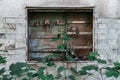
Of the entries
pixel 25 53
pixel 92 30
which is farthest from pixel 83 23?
pixel 25 53

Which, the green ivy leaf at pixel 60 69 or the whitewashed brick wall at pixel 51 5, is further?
the whitewashed brick wall at pixel 51 5

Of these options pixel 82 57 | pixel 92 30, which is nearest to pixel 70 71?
pixel 82 57

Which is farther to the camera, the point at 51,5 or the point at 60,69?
the point at 51,5

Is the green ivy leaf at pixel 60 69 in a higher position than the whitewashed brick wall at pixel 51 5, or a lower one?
lower

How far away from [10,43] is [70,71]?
923 mm

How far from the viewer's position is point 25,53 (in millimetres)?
5273

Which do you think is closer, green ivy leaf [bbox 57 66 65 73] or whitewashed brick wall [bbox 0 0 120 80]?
green ivy leaf [bbox 57 66 65 73]

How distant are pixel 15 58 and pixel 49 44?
536 millimetres

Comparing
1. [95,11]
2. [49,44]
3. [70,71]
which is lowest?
[70,71]

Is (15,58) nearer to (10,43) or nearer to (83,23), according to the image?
(10,43)

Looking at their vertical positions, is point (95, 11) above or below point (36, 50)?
above

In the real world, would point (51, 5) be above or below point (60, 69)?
above

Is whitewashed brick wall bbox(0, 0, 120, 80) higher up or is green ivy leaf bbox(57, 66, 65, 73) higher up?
whitewashed brick wall bbox(0, 0, 120, 80)

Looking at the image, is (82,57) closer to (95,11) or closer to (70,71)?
(70,71)
